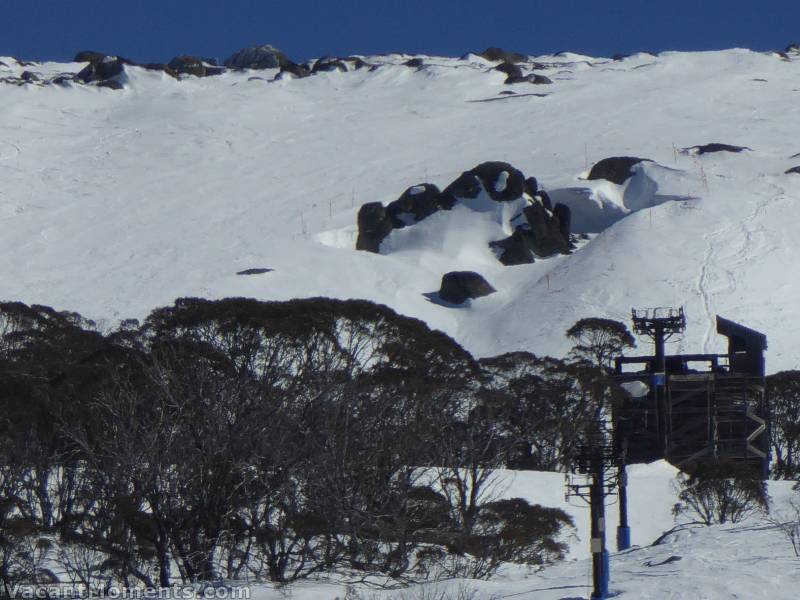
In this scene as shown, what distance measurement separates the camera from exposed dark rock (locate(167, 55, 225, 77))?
150 meters

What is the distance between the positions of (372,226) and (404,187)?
1078cm

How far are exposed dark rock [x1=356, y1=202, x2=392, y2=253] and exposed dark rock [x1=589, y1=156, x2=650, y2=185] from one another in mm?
17652

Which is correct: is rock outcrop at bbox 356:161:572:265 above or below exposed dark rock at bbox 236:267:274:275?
above

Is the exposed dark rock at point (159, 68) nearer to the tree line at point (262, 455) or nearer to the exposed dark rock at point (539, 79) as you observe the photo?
the exposed dark rock at point (539, 79)

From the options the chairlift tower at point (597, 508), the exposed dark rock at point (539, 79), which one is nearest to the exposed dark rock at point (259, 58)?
the exposed dark rock at point (539, 79)

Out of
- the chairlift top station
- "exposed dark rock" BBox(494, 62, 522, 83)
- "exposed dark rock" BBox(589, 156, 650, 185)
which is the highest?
"exposed dark rock" BBox(494, 62, 522, 83)

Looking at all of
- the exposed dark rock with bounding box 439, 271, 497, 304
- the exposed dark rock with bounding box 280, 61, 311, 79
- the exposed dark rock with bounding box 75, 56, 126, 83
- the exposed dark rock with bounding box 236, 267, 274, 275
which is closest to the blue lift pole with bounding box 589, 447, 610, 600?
the exposed dark rock with bounding box 439, 271, 497, 304

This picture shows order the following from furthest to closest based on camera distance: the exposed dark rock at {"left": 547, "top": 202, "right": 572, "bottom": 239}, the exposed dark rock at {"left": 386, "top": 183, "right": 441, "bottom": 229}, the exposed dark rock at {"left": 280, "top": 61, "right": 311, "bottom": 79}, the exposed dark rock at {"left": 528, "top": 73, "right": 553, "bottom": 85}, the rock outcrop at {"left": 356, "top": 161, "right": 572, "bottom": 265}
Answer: the exposed dark rock at {"left": 280, "top": 61, "right": 311, "bottom": 79} < the exposed dark rock at {"left": 528, "top": 73, "right": 553, "bottom": 85} < the exposed dark rock at {"left": 386, "top": 183, "right": 441, "bottom": 229} < the exposed dark rock at {"left": 547, "top": 202, "right": 572, "bottom": 239} < the rock outcrop at {"left": 356, "top": 161, "right": 572, "bottom": 265}

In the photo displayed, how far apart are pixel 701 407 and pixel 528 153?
207ft

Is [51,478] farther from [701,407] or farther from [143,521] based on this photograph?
[701,407]

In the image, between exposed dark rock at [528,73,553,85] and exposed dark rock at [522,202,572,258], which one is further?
exposed dark rock at [528,73,553,85]

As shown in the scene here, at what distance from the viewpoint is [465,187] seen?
292 ft

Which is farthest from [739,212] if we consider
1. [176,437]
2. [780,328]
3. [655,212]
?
[176,437]

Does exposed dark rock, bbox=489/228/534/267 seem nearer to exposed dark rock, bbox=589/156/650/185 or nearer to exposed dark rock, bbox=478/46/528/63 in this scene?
exposed dark rock, bbox=589/156/650/185
